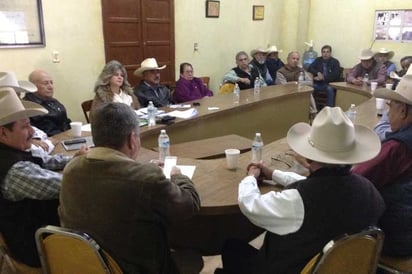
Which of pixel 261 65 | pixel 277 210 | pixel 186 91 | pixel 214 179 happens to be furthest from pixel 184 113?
pixel 261 65

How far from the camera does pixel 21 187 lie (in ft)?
5.17

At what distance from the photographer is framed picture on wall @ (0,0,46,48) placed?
12.6 feet

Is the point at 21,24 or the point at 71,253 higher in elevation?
the point at 21,24

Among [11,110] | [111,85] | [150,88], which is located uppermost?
[11,110]

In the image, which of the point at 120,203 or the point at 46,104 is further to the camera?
the point at 46,104

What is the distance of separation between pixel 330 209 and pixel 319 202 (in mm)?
43

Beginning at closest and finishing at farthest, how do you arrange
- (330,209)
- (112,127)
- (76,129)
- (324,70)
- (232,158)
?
(330,209) < (112,127) < (232,158) < (76,129) < (324,70)

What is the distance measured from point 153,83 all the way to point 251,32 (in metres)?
3.25

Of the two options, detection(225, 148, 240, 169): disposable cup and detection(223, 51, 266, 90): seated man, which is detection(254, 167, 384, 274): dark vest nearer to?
detection(225, 148, 240, 169): disposable cup

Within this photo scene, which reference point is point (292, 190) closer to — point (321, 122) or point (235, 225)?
point (321, 122)

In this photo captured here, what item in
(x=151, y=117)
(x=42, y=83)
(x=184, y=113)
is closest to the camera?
(x=151, y=117)

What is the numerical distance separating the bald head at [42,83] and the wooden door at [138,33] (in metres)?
1.60

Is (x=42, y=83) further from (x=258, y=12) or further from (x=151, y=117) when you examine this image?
(x=258, y=12)

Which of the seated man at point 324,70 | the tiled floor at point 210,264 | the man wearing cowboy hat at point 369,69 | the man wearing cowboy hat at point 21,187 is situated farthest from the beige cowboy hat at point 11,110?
the seated man at point 324,70
